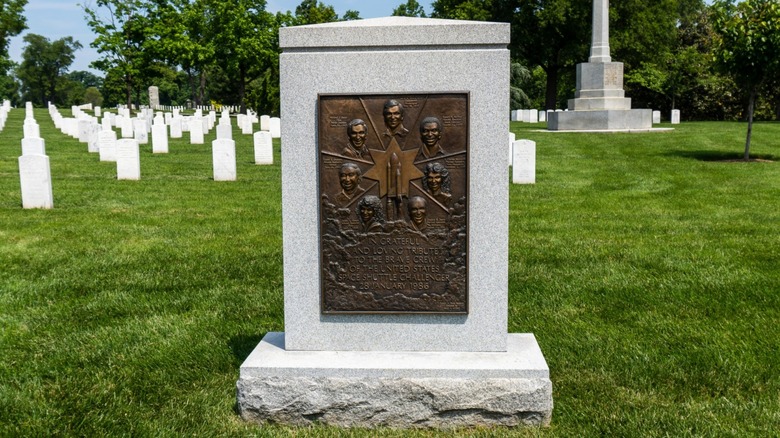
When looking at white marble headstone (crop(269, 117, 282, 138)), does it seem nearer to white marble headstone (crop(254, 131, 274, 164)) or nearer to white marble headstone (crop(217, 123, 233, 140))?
white marble headstone (crop(217, 123, 233, 140))

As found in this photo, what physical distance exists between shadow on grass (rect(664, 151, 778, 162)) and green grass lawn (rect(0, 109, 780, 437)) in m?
5.73

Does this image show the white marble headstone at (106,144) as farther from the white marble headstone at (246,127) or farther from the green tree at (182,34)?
the green tree at (182,34)

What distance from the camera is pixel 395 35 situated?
399cm

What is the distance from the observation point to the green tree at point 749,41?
15617 millimetres

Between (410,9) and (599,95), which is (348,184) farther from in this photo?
(410,9)

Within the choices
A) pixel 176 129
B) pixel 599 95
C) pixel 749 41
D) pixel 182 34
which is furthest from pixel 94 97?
pixel 749 41

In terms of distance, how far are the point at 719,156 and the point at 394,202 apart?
16.7m

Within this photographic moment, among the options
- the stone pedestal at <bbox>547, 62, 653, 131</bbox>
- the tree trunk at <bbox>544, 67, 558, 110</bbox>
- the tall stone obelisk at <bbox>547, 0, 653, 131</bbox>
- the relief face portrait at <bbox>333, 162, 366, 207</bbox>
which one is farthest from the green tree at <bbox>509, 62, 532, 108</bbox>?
the relief face portrait at <bbox>333, 162, 366, 207</bbox>

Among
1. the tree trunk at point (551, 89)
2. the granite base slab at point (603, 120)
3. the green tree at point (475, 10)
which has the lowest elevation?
the granite base slab at point (603, 120)

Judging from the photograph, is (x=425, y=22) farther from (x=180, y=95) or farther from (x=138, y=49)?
(x=180, y=95)

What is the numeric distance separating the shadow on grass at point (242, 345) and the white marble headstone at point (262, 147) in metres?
13.2

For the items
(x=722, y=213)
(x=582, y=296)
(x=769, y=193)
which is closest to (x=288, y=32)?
(x=582, y=296)

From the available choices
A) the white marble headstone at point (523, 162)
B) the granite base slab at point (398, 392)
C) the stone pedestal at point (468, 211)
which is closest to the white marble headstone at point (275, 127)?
the white marble headstone at point (523, 162)

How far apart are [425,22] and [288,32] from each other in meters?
0.74
